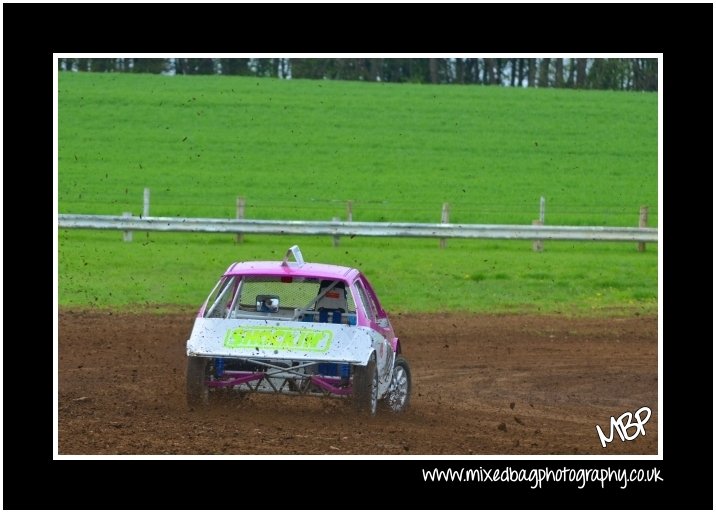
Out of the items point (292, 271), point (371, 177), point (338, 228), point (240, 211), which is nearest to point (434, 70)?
point (371, 177)

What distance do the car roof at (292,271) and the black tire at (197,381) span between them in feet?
3.20

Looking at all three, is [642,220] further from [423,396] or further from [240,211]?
[423,396]

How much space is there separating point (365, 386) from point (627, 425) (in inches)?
104

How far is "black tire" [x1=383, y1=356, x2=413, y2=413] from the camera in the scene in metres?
11.2

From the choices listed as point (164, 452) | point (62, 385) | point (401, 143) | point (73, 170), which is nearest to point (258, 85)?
point (401, 143)

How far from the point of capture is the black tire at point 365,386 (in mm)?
10164

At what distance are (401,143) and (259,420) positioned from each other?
32.3 meters

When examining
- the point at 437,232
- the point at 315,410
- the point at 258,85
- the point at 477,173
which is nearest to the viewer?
the point at 315,410

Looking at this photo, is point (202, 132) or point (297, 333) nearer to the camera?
point (297, 333)

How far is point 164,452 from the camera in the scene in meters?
8.85

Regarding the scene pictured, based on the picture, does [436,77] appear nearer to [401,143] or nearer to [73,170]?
[401,143]

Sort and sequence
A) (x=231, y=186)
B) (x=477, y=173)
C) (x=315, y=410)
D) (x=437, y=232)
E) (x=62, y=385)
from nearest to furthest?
(x=315, y=410) → (x=62, y=385) → (x=437, y=232) → (x=231, y=186) → (x=477, y=173)

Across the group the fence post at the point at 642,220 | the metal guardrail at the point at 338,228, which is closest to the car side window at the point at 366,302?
the metal guardrail at the point at 338,228

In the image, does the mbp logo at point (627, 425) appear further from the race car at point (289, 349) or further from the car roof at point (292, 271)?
the car roof at point (292, 271)
